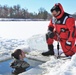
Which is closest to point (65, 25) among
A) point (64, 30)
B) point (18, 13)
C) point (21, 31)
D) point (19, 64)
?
point (64, 30)

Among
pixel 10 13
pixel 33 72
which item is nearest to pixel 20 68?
pixel 33 72

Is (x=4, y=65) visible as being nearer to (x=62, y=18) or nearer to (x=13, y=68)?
(x=13, y=68)

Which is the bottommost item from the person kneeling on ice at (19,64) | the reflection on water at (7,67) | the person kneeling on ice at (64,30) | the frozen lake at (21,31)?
the frozen lake at (21,31)

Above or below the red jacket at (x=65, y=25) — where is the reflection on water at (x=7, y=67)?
below

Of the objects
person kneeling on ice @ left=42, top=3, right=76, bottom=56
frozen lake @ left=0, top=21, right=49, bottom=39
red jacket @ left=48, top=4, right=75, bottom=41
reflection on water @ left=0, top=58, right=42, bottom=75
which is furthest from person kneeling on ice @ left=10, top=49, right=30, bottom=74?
frozen lake @ left=0, top=21, right=49, bottom=39

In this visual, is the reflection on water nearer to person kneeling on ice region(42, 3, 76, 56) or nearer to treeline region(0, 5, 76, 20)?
person kneeling on ice region(42, 3, 76, 56)

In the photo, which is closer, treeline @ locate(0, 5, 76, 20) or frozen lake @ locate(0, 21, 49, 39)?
frozen lake @ locate(0, 21, 49, 39)

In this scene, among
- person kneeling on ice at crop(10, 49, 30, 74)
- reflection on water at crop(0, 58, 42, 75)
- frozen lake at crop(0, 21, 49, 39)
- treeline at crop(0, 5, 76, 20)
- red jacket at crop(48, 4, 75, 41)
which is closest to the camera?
reflection on water at crop(0, 58, 42, 75)

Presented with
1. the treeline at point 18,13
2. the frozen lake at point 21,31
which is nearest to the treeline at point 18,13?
the treeline at point 18,13

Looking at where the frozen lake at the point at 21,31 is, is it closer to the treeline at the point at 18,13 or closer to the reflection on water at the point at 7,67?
the reflection on water at the point at 7,67

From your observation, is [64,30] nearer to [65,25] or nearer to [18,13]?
[65,25]

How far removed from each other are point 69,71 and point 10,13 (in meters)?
59.7

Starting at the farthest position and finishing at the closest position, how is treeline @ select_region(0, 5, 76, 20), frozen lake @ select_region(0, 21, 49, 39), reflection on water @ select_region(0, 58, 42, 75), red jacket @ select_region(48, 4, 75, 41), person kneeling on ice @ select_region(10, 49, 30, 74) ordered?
treeline @ select_region(0, 5, 76, 20) → frozen lake @ select_region(0, 21, 49, 39) → red jacket @ select_region(48, 4, 75, 41) → person kneeling on ice @ select_region(10, 49, 30, 74) → reflection on water @ select_region(0, 58, 42, 75)

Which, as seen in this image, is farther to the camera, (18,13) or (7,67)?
(18,13)
